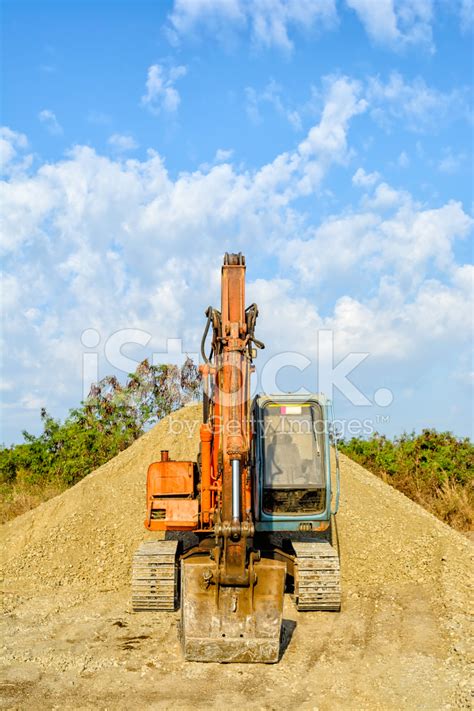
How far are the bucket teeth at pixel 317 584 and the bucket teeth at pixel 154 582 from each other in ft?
5.31

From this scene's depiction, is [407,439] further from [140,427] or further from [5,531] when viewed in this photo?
[5,531]

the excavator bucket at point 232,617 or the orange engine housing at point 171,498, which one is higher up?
the orange engine housing at point 171,498

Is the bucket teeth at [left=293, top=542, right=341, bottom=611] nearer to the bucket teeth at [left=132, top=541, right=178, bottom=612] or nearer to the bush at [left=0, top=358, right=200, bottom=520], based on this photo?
the bucket teeth at [left=132, top=541, right=178, bottom=612]

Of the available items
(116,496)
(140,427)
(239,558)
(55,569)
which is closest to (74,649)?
(239,558)

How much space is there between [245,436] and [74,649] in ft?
9.86

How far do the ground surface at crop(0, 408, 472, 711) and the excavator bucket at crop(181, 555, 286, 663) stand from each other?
16 centimetres

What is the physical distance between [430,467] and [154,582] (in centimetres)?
1319

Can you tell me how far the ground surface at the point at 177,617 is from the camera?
608 centimetres

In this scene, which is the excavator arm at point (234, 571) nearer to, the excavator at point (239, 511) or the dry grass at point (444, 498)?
the excavator at point (239, 511)

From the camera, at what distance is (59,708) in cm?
571

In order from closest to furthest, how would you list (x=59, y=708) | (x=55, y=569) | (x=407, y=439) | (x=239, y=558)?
(x=59, y=708) → (x=239, y=558) → (x=55, y=569) → (x=407, y=439)

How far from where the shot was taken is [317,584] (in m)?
8.66

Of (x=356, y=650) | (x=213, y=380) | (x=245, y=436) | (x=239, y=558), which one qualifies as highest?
(x=213, y=380)

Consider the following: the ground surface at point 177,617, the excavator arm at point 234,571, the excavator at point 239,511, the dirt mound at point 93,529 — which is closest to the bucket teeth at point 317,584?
the excavator at point 239,511
